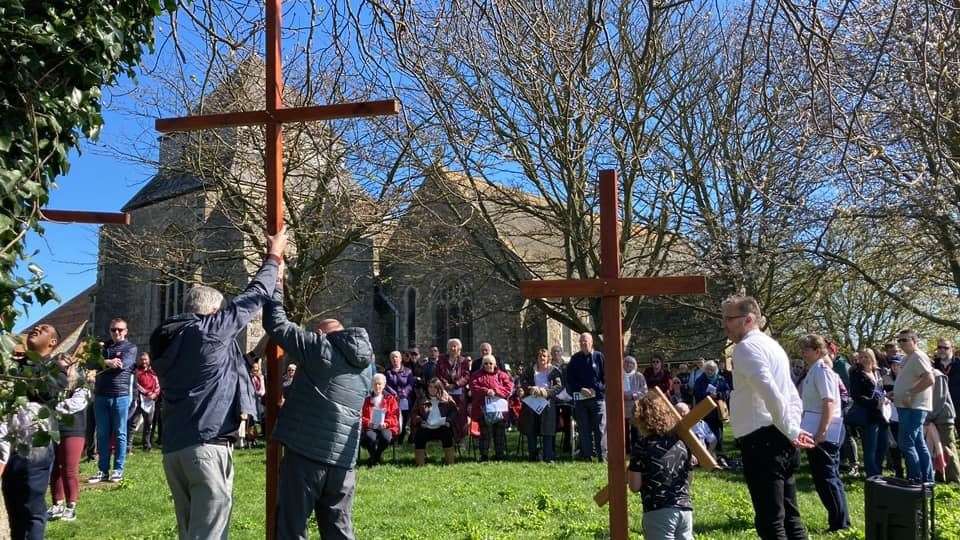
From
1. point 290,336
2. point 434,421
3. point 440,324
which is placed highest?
point 440,324

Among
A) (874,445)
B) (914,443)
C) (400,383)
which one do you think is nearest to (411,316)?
(400,383)

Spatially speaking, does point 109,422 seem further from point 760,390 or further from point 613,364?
point 760,390

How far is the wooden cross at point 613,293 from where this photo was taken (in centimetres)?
380

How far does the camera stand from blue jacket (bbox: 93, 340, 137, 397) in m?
8.82

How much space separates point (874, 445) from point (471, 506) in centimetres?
498

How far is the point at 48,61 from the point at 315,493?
2.48 meters

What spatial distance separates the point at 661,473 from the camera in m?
4.70

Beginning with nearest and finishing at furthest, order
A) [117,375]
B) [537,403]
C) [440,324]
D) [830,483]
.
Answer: [830,483] < [117,375] < [537,403] < [440,324]

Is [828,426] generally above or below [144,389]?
below

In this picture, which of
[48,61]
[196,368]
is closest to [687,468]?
[196,368]

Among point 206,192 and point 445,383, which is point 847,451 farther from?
point 206,192

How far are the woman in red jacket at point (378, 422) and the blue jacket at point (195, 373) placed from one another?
640 cm

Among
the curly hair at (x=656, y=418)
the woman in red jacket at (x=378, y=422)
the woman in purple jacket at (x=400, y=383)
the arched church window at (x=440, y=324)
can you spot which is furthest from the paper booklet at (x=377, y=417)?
the arched church window at (x=440, y=324)

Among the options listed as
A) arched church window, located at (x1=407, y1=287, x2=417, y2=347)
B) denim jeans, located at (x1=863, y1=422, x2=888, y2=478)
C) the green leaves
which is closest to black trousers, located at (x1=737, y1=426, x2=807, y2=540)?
the green leaves
